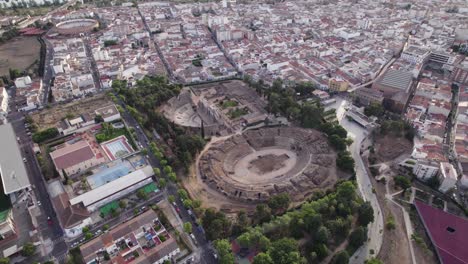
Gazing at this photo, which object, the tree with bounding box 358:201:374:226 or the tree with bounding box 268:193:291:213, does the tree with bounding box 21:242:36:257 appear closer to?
the tree with bounding box 268:193:291:213

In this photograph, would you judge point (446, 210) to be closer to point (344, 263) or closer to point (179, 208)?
point (344, 263)

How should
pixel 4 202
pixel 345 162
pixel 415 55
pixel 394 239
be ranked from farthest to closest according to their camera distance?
pixel 415 55, pixel 345 162, pixel 4 202, pixel 394 239

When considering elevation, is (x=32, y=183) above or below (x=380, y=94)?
below

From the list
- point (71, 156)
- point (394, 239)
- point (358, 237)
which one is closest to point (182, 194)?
point (71, 156)

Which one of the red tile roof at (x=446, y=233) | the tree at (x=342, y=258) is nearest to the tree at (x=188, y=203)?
the tree at (x=342, y=258)

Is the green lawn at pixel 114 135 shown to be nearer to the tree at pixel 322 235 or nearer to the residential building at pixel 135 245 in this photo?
the residential building at pixel 135 245

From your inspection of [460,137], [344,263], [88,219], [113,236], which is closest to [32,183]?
[88,219]

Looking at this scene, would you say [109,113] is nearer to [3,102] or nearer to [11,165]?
[11,165]
